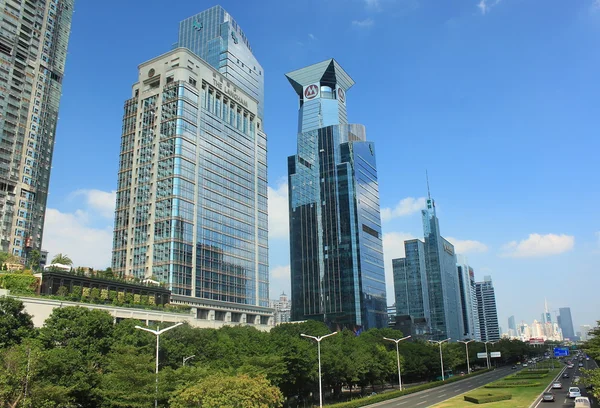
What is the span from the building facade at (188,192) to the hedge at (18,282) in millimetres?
38075

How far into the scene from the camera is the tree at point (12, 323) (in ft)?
168

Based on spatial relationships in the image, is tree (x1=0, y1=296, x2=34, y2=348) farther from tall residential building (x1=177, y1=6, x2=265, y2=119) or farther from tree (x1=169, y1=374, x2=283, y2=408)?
tall residential building (x1=177, y1=6, x2=265, y2=119)

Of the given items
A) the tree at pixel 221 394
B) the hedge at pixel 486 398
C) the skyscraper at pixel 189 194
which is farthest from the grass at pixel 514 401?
the skyscraper at pixel 189 194

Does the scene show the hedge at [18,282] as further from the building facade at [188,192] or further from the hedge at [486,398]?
the hedge at [486,398]

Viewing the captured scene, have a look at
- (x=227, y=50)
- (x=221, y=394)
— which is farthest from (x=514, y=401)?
(x=227, y=50)

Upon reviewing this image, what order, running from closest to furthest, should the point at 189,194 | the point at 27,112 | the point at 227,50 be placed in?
the point at 189,194
the point at 27,112
the point at 227,50

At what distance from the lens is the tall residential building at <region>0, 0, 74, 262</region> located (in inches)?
4806

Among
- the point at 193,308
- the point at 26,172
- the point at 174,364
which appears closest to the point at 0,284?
the point at 174,364

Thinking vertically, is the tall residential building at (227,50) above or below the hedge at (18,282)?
above

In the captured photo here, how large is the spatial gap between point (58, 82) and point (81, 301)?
92.9 meters

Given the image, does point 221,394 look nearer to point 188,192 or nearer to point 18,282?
Answer: point 18,282

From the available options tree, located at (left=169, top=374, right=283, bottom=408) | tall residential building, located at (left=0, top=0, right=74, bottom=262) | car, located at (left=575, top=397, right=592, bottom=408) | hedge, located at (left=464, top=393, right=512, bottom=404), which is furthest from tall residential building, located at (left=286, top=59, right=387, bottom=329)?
tree, located at (left=169, top=374, right=283, bottom=408)

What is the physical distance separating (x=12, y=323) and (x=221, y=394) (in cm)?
2687

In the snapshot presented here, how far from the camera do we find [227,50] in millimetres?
179250
